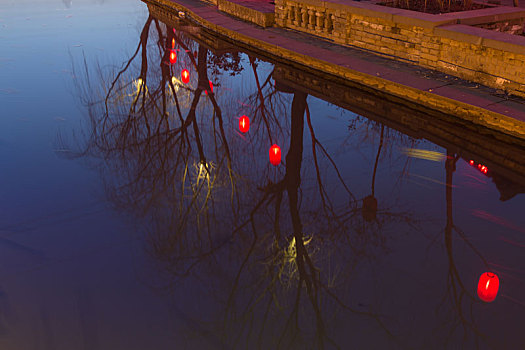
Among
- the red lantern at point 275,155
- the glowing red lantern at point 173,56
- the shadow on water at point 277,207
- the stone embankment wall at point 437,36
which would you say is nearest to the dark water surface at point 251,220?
the shadow on water at point 277,207

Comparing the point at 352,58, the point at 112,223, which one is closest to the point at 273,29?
the point at 352,58

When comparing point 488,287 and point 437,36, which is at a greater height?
point 437,36

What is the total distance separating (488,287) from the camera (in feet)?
15.0

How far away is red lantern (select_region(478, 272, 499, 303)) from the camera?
452 cm

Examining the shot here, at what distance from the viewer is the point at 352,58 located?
10.6 meters

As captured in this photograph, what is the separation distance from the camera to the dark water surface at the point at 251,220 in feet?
14.1

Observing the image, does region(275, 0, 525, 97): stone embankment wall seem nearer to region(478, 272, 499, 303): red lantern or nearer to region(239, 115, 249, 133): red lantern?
region(239, 115, 249, 133): red lantern

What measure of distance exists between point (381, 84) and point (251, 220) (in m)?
4.89

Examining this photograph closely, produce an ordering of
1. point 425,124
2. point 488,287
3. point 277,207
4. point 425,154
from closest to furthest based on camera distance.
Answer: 1. point 488,287
2. point 277,207
3. point 425,154
4. point 425,124

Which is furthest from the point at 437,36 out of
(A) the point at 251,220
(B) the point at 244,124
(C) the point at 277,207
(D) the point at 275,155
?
(A) the point at 251,220

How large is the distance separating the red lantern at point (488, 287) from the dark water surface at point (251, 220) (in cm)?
9

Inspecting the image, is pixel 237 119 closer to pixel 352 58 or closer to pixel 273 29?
pixel 352 58

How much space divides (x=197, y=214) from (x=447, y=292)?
308 centimetres

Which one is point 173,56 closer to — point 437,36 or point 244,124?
point 244,124
